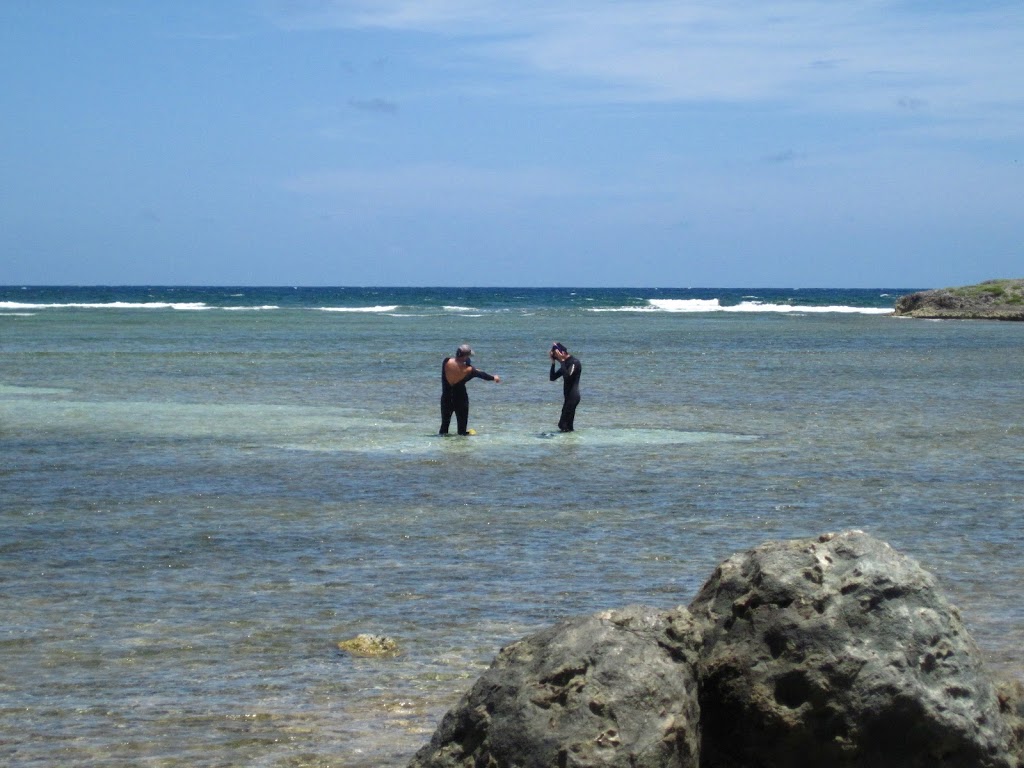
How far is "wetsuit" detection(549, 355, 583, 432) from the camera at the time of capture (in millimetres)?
20047

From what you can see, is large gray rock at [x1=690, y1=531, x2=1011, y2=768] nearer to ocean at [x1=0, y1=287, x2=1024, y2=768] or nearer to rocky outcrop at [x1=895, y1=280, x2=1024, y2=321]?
ocean at [x1=0, y1=287, x2=1024, y2=768]

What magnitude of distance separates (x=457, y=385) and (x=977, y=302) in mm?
60606

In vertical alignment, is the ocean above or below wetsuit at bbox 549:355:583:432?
below

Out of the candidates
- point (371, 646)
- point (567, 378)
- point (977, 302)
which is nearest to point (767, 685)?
point (371, 646)

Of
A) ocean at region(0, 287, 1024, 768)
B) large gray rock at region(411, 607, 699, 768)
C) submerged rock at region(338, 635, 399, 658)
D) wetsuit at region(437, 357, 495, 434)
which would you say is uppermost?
large gray rock at region(411, 607, 699, 768)

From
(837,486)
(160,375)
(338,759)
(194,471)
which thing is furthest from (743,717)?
(160,375)

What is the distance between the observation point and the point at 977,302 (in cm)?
7444

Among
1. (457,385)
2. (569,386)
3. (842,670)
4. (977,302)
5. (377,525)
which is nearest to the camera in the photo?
Result: (842,670)

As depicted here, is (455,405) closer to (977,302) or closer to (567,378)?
(567,378)

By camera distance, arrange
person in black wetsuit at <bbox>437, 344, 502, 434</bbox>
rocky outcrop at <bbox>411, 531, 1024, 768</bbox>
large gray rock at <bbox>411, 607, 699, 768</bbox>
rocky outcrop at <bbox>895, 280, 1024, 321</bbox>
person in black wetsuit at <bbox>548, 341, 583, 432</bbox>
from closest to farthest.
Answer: large gray rock at <bbox>411, 607, 699, 768</bbox>
rocky outcrop at <bbox>411, 531, 1024, 768</bbox>
person in black wetsuit at <bbox>437, 344, 502, 434</bbox>
person in black wetsuit at <bbox>548, 341, 583, 432</bbox>
rocky outcrop at <bbox>895, 280, 1024, 321</bbox>

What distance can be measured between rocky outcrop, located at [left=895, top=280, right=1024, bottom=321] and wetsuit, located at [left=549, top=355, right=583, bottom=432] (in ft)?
181

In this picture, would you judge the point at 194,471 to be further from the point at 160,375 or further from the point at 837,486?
the point at 160,375

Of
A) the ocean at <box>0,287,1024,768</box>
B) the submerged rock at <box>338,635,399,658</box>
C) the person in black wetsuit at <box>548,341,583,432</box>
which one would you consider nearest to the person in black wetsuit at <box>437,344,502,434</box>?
the ocean at <box>0,287,1024,768</box>

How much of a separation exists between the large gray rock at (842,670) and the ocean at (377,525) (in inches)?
73.6
